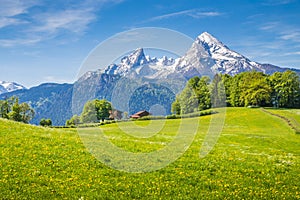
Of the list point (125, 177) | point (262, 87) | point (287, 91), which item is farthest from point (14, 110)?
point (125, 177)

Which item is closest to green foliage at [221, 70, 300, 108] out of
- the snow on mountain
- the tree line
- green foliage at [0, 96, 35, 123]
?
the tree line

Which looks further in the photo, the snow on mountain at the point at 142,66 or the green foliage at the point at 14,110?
the green foliage at the point at 14,110

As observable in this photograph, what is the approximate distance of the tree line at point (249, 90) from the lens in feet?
341

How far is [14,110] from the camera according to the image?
11838 cm

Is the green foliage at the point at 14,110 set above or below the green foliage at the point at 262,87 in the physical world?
below

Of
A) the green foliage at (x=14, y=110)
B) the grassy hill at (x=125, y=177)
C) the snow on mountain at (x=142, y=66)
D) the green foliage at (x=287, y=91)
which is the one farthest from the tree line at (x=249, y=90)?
the grassy hill at (x=125, y=177)

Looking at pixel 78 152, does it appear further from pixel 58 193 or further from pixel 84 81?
pixel 58 193

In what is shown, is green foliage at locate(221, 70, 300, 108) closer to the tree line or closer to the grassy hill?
the tree line

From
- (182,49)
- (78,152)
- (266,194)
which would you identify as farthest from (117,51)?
(266,194)

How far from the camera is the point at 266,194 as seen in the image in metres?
15.4

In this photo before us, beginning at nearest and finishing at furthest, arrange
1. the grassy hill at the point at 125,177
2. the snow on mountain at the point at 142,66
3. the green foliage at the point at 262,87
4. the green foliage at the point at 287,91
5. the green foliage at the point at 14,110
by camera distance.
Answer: the grassy hill at the point at 125,177 < the snow on mountain at the point at 142,66 < the green foliage at the point at 262,87 < the green foliage at the point at 287,91 < the green foliage at the point at 14,110

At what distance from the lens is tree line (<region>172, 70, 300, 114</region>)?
10400 centimetres

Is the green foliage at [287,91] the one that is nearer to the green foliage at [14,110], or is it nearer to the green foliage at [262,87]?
the green foliage at [262,87]

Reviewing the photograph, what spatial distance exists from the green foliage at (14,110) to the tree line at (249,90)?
2561 inches
